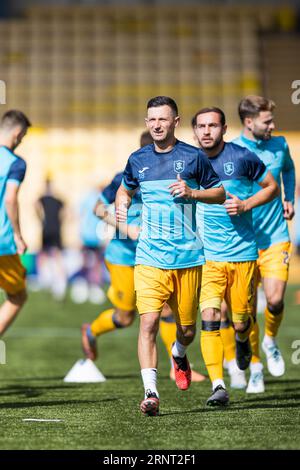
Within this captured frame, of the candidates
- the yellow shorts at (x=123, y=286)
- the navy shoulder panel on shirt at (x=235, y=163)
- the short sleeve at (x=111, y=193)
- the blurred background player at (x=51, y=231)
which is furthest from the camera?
the blurred background player at (x=51, y=231)

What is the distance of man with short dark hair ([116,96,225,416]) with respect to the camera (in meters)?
6.94

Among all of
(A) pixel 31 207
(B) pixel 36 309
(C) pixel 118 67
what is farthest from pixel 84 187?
(B) pixel 36 309

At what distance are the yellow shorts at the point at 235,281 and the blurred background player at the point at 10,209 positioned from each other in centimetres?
173

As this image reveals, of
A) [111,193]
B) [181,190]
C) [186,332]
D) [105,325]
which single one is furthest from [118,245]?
[181,190]

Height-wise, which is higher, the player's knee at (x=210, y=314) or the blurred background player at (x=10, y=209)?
the blurred background player at (x=10, y=209)

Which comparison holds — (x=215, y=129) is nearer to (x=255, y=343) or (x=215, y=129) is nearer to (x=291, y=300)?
(x=255, y=343)

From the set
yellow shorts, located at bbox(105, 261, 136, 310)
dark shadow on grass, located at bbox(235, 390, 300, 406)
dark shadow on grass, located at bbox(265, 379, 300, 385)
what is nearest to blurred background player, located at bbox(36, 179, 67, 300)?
yellow shorts, located at bbox(105, 261, 136, 310)

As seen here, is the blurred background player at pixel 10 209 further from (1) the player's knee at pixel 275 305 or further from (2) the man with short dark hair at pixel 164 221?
(1) the player's knee at pixel 275 305

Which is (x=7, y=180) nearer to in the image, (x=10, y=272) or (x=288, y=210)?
(x=10, y=272)

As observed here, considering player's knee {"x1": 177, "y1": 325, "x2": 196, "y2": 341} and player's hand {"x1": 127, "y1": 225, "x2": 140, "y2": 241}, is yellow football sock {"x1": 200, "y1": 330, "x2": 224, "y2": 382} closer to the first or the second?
player's knee {"x1": 177, "y1": 325, "x2": 196, "y2": 341}

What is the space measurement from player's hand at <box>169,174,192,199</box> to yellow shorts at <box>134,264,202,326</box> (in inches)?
25.0

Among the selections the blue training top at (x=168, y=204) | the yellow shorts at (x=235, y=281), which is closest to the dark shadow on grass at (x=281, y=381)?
the yellow shorts at (x=235, y=281)

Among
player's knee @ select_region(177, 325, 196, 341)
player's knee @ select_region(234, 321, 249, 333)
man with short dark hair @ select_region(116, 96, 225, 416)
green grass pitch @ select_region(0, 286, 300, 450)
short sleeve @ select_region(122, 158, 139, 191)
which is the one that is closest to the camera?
green grass pitch @ select_region(0, 286, 300, 450)

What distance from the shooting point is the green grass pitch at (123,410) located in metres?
5.75
